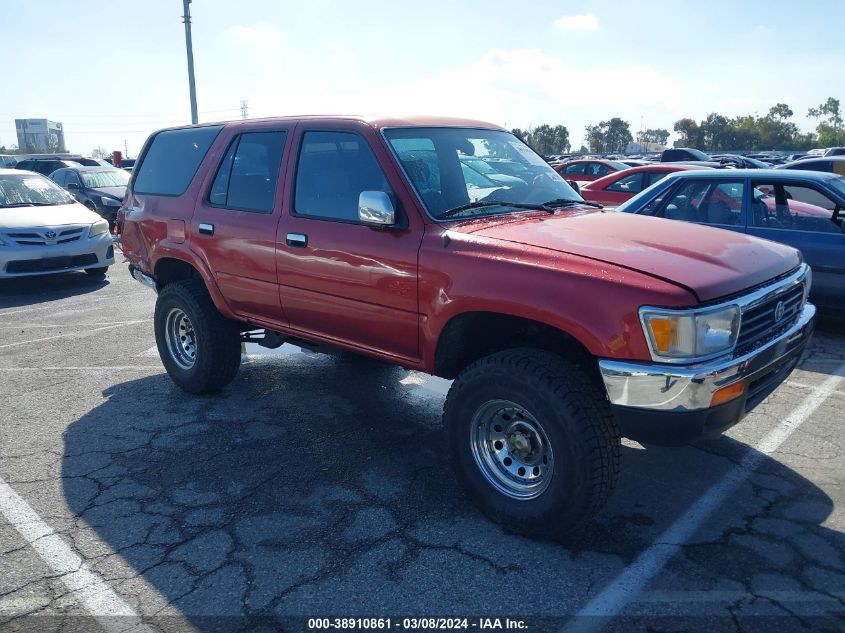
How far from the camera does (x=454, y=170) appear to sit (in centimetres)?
408

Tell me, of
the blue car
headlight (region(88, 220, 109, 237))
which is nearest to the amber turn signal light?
the blue car

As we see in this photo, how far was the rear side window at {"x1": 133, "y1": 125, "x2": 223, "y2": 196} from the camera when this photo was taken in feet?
16.8

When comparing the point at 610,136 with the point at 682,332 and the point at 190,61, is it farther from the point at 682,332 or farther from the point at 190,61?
the point at 682,332

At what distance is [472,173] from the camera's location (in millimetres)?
4129

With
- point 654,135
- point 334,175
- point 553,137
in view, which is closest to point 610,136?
point 553,137

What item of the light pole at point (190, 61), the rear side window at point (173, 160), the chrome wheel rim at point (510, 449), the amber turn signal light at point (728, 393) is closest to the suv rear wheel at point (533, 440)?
the chrome wheel rim at point (510, 449)

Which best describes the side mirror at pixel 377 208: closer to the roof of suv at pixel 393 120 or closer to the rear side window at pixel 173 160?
the roof of suv at pixel 393 120

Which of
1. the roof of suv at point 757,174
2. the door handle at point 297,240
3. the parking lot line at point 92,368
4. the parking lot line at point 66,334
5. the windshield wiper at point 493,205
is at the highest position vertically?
the roof of suv at point 757,174

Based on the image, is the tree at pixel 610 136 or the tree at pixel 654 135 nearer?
the tree at pixel 610 136

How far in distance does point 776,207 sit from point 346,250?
191 inches

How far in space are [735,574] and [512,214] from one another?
207 centimetres

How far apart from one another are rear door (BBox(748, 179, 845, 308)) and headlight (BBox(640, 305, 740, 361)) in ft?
13.9

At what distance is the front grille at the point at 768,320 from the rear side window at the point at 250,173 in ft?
9.12

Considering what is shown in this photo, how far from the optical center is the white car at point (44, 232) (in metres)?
9.24
